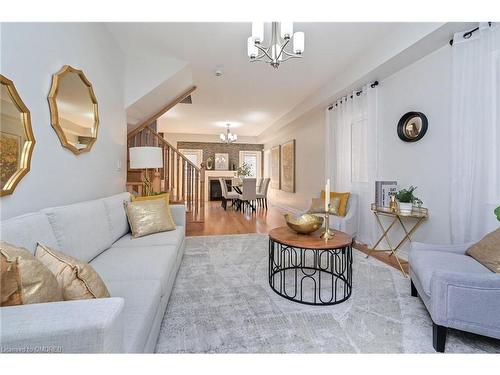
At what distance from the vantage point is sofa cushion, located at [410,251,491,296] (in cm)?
163

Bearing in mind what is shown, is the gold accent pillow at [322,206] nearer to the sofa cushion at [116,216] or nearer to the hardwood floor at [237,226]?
the hardwood floor at [237,226]

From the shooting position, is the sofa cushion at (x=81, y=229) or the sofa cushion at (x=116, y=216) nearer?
the sofa cushion at (x=81, y=229)

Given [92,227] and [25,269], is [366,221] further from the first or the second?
[25,269]

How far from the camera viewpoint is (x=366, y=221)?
371 centimetres

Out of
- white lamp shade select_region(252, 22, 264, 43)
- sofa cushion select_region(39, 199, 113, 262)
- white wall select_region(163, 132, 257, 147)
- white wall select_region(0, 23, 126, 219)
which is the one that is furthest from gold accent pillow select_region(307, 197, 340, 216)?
white wall select_region(163, 132, 257, 147)

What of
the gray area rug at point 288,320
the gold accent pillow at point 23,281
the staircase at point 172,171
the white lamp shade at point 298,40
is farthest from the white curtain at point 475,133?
the staircase at point 172,171

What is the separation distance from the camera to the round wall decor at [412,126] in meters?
2.80

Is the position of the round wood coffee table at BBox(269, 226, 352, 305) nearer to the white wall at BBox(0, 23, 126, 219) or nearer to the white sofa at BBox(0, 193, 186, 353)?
the white sofa at BBox(0, 193, 186, 353)

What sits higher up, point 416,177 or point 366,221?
point 416,177

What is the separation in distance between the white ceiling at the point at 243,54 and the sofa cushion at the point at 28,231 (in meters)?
2.38

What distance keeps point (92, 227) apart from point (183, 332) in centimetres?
106

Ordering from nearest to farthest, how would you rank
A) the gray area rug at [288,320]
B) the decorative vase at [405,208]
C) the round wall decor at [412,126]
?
the gray area rug at [288,320] < the decorative vase at [405,208] < the round wall decor at [412,126]

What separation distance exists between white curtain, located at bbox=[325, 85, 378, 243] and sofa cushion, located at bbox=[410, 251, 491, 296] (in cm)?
160
